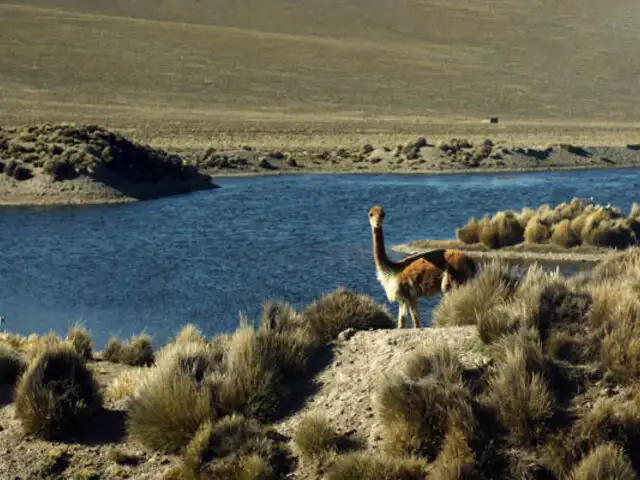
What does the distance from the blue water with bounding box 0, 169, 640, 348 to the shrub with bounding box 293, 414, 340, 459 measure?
1052 centimetres

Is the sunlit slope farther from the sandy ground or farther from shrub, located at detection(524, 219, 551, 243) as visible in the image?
the sandy ground

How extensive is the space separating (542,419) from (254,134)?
205 ft

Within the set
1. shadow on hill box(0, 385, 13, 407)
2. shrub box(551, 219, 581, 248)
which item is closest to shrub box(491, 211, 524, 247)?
shrub box(551, 219, 581, 248)

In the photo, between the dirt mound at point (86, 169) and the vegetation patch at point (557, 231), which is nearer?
the vegetation patch at point (557, 231)

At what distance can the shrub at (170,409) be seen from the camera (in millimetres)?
9641

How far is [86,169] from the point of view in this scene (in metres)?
44.9

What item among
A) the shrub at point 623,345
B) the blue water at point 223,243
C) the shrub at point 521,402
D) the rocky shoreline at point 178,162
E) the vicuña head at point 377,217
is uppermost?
the vicuña head at point 377,217

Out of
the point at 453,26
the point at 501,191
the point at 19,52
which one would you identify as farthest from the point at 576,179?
the point at 453,26

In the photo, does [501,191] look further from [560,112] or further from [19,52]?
[19,52]

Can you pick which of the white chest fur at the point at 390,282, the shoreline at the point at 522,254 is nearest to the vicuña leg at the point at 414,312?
the white chest fur at the point at 390,282

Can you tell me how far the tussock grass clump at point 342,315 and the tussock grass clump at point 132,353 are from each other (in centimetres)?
264

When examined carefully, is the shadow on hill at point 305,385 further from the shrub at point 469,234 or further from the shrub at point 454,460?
the shrub at point 469,234

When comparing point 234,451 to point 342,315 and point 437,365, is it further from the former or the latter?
point 342,315

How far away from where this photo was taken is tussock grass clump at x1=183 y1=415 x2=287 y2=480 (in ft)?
29.4
